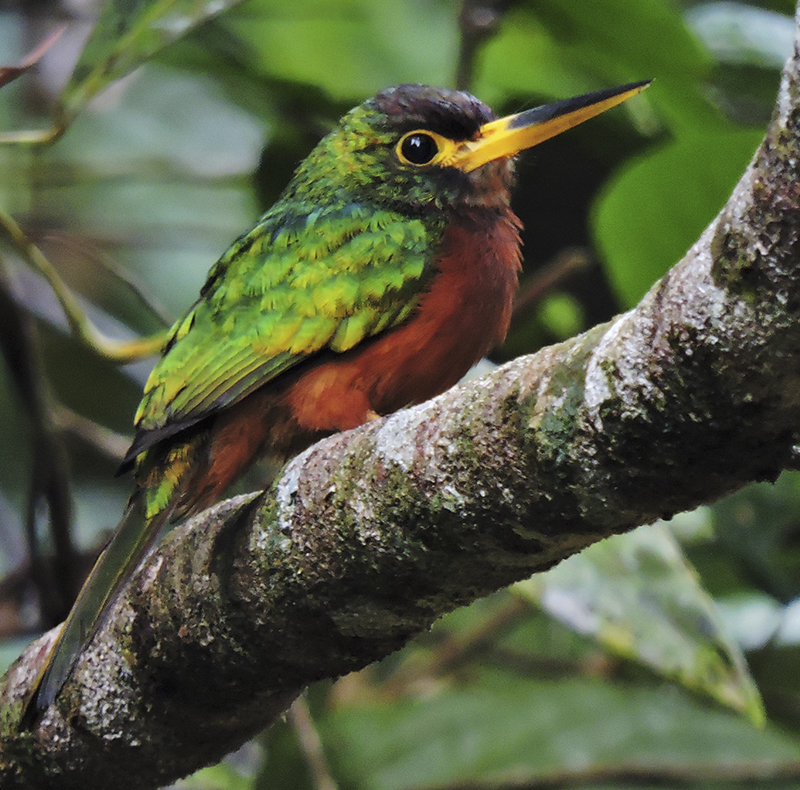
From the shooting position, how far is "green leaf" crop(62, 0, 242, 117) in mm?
2061

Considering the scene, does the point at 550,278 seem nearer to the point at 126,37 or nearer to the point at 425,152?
the point at 425,152

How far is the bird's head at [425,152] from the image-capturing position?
1.95 m

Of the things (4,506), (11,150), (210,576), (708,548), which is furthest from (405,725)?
(11,150)

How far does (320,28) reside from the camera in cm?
340

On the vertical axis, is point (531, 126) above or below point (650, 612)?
above

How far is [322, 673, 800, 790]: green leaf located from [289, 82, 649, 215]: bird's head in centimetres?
114

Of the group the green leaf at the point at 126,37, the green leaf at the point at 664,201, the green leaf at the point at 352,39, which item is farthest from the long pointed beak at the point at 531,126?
the green leaf at the point at 352,39

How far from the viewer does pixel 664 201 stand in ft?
7.09

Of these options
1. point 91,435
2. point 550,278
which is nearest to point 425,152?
point 550,278

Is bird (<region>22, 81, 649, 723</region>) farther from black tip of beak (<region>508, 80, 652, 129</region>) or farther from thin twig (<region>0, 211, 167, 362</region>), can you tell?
thin twig (<region>0, 211, 167, 362</region>)

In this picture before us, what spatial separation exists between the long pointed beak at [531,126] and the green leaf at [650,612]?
0.69m

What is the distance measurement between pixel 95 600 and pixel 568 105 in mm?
1040

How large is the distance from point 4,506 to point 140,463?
2037 mm

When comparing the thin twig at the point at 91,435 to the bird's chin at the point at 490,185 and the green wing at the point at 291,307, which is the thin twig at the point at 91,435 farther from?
the bird's chin at the point at 490,185
